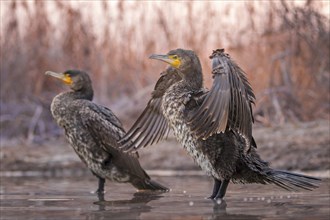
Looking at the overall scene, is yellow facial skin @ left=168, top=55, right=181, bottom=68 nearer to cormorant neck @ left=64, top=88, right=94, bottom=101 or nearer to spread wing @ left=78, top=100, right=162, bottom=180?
spread wing @ left=78, top=100, right=162, bottom=180

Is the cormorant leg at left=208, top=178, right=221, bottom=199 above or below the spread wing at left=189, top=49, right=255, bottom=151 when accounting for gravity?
below

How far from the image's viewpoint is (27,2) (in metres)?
13.7

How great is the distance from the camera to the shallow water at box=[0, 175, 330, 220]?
588 centimetres

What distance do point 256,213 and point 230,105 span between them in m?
0.94

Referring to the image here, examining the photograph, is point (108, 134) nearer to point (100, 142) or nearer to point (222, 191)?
point (100, 142)

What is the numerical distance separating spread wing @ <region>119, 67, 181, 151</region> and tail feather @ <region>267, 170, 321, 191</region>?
4.12 feet

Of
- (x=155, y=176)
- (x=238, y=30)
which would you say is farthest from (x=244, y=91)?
(x=238, y=30)

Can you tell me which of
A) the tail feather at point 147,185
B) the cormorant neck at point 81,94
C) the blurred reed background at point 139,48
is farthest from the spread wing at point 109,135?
the blurred reed background at point 139,48

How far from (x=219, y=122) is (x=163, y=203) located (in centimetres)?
81

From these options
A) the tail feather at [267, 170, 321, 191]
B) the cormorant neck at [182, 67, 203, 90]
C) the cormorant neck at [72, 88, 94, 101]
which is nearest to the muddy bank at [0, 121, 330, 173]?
the cormorant neck at [72, 88, 94, 101]

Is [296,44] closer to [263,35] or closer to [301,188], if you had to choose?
[263,35]

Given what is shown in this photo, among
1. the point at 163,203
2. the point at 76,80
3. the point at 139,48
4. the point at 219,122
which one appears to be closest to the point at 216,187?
the point at 163,203

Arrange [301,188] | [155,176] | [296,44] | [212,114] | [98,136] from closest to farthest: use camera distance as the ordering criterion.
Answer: [212,114] < [301,188] < [98,136] < [155,176] < [296,44]

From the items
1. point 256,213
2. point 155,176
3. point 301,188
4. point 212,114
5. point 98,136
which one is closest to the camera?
point 256,213
